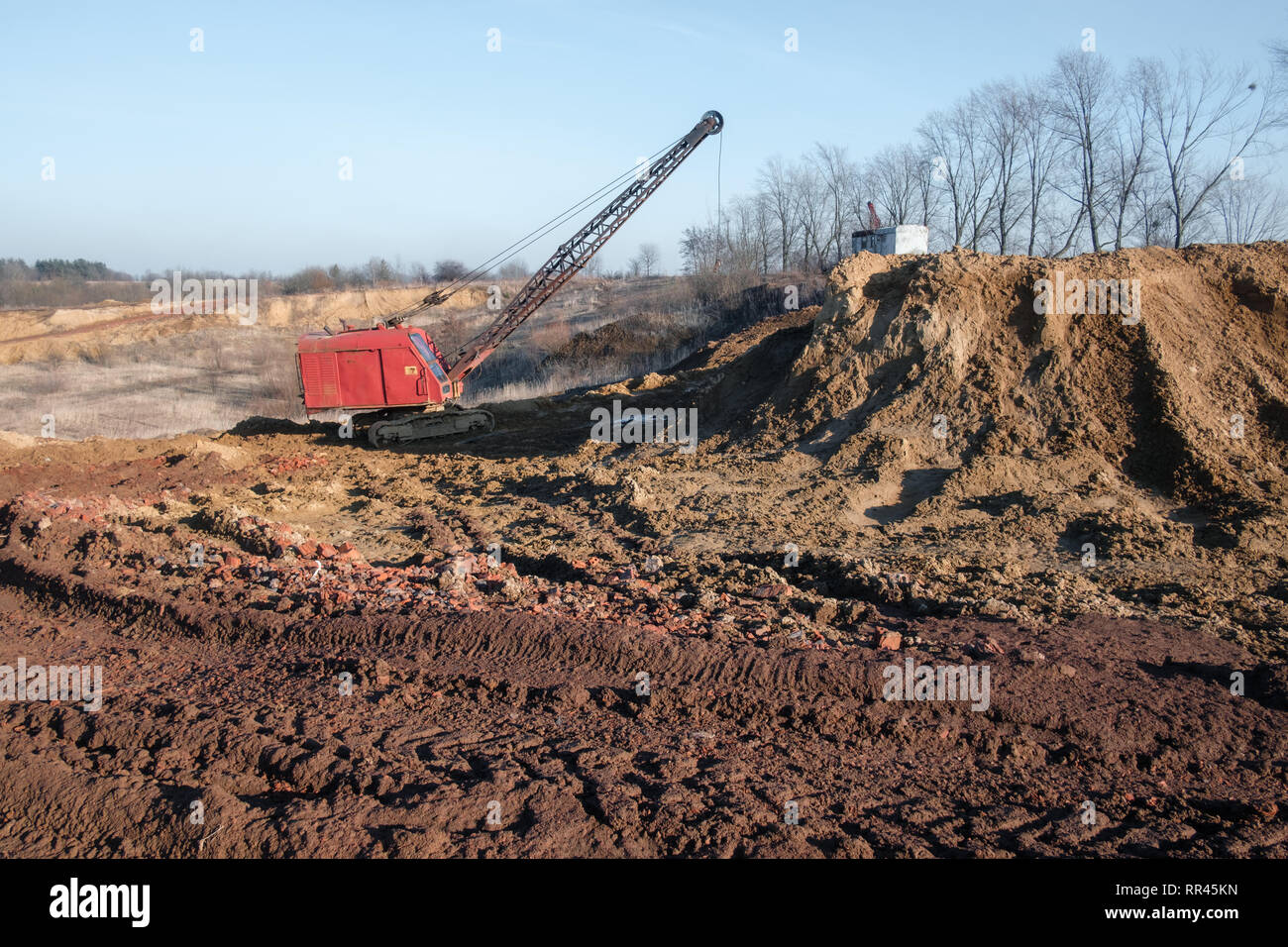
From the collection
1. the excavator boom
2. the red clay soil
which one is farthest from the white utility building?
the red clay soil

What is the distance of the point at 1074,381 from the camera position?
9875 mm

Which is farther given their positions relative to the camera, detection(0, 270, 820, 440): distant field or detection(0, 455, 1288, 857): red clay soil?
detection(0, 270, 820, 440): distant field

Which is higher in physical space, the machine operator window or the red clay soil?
the machine operator window

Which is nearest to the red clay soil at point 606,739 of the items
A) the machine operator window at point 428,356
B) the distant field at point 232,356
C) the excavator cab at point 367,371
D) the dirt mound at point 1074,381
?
the dirt mound at point 1074,381

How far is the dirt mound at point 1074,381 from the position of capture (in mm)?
9055

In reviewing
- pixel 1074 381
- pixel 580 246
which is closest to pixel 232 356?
pixel 580 246

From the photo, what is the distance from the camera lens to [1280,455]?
29.0ft

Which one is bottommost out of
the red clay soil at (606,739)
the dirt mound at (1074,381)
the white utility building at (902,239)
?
the red clay soil at (606,739)

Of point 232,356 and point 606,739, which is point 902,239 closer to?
point 606,739

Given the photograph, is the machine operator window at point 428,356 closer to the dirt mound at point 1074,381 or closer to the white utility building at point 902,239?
the dirt mound at point 1074,381

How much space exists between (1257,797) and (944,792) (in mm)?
1600

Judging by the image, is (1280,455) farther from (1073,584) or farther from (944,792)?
(944,792)

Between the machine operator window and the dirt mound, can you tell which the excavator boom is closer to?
the machine operator window

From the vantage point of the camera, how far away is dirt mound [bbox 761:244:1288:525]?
905 cm
